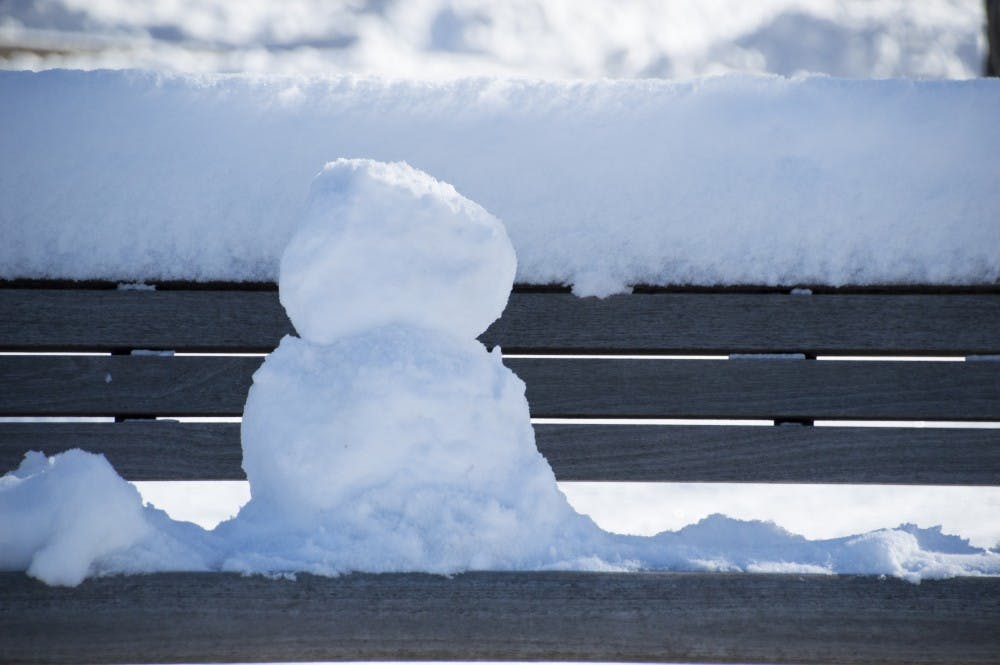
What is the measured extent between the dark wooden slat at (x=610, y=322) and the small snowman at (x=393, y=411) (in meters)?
0.97

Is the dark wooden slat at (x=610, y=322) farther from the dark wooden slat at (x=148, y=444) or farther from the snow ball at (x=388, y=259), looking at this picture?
the snow ball at (x=388, y=259)

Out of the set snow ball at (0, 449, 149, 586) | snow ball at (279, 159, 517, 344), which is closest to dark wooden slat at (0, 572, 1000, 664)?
snow ball at (0, 449, 149, 586)

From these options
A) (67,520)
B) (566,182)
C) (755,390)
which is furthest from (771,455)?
(67,520)

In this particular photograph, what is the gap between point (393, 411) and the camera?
97 cm

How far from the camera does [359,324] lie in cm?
106

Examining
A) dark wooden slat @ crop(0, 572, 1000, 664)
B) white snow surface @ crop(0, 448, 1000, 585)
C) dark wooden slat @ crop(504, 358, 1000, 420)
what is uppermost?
dark wooden slat @ crop(504, 358, 1000, 420)

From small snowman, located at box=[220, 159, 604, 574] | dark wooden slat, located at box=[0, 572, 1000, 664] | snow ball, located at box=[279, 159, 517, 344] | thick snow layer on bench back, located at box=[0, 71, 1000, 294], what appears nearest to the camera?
dark wooden slat, located at box=[0, 572, 1000, 664]

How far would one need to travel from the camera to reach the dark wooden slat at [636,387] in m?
2.06

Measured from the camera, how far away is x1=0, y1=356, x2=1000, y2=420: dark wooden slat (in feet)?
6.77

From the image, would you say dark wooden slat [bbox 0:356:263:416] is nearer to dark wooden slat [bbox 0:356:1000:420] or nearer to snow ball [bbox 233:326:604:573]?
dark wooden slat [bbox 0:356:1000:420]

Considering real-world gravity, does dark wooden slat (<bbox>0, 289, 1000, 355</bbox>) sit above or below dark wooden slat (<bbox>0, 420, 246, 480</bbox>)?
above

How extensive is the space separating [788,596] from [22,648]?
0.70m

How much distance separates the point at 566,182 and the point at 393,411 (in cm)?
116

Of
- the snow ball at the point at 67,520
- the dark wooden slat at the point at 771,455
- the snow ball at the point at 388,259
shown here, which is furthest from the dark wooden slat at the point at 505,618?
the dark wooden slat at the point at 771,455
